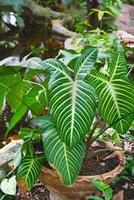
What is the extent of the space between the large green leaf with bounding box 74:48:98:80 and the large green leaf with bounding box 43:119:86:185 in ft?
0.92

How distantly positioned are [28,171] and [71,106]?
42 centimetres

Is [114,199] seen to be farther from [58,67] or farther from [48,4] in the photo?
[48,4]

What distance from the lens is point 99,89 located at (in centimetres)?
171

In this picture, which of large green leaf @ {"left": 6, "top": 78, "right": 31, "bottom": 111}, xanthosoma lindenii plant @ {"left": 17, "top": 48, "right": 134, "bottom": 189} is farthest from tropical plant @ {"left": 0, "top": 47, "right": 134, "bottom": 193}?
large green leaf @ {"left": 6, "top": 78, "right": 31, "bottom": 111}

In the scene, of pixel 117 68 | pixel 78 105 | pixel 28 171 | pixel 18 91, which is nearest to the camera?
pixel 78 105

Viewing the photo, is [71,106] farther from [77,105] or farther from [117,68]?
[117,68]

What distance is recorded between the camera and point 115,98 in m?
1.71

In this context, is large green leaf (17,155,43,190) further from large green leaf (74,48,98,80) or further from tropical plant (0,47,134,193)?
large green leaf (74,48,98,80)

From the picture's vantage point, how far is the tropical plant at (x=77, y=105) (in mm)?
1641

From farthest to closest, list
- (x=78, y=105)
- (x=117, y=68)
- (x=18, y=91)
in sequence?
1. (x=18, y=91)
2. (x=117, y=68)
3. (x=78, y=105)

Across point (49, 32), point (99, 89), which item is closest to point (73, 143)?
point (99, 89)

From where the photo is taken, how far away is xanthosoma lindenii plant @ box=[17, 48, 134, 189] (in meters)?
1.64

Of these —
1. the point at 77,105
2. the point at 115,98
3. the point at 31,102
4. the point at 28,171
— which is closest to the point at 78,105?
A: the point at 77,105

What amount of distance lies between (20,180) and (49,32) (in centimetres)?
396
